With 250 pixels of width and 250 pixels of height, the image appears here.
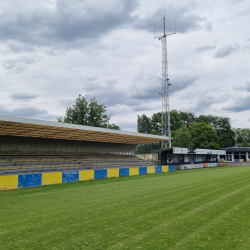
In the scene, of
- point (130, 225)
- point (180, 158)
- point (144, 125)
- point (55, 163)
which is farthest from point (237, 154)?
point (130, 225)

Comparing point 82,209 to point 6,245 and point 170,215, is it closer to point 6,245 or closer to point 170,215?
point 170,215

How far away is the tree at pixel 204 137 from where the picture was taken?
7899cm

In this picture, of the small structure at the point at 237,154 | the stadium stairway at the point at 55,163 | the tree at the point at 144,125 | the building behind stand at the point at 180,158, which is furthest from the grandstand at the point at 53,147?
the tree at the point at 144,125

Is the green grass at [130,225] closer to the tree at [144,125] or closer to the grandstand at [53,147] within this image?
the grandstand at [53,147]

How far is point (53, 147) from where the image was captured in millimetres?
36188

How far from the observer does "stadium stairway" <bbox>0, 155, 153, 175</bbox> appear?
27.0 metres

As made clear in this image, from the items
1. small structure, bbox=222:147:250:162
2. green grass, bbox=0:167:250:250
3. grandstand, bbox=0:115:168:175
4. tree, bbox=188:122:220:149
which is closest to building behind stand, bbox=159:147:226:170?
grandstand, bbox=0:115:168:175

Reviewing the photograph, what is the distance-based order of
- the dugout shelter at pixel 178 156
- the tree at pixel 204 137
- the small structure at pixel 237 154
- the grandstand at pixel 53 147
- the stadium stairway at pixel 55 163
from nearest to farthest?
1. the grandstand at pixel 53 147
2. the stadium stairway at pixel 55 163
3. the dugout shelter at pixel 178 156
4. the small structure at pixel 237 154
5. the tree at pixel 204 137

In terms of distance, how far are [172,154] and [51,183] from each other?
95.3ft

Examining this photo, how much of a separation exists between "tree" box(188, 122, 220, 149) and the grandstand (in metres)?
38.8

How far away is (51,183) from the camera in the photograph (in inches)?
922

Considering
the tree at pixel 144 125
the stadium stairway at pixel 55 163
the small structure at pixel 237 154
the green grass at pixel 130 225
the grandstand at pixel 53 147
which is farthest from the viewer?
the tree at pixel 144 125

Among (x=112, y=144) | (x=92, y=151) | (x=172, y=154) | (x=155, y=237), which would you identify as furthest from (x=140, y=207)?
(x=172, y=154)

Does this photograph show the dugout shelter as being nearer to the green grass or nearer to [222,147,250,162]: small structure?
[222,147,250,162]: small structure
